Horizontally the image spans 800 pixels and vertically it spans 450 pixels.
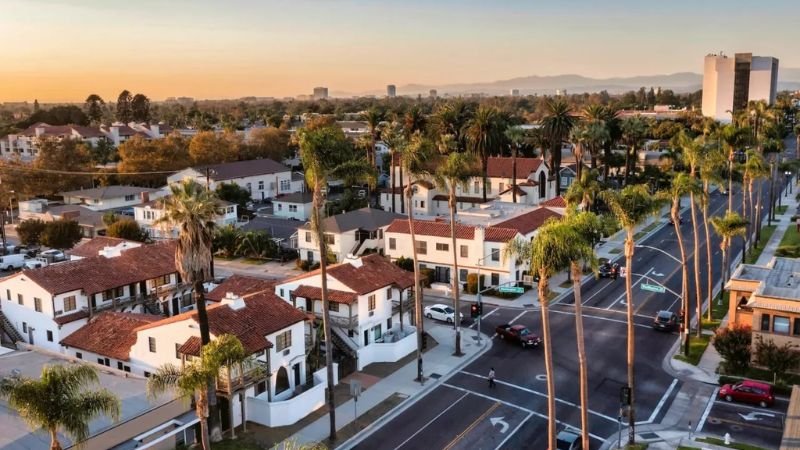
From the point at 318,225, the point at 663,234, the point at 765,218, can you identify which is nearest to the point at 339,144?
the point at 318,225

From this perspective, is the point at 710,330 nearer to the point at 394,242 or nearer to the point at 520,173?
the point at 394,242

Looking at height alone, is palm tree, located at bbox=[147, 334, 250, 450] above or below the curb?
above

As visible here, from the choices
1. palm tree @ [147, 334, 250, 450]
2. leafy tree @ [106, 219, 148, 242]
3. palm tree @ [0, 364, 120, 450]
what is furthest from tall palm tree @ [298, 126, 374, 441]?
leafy tree @ [106, 219, 148, 242]

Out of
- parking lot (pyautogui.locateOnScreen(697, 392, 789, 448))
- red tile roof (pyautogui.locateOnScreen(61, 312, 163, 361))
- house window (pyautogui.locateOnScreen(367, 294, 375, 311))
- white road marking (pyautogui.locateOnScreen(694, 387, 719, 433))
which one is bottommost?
white road marking (pyautogui.locateOnScreen(694, 387, 719, 433))

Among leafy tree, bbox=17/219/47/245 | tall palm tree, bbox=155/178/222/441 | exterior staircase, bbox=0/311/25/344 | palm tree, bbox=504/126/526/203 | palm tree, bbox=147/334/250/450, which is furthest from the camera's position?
palm tree, bbox=504/126/526/203

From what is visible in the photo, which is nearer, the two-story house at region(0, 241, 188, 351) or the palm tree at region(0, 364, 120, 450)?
the palm tree at region(0, 364, 120, 450)

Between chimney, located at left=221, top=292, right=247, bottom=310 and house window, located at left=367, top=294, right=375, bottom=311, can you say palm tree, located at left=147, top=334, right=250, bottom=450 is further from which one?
house window, located at left=367, top=294, right=375, bottom=311
